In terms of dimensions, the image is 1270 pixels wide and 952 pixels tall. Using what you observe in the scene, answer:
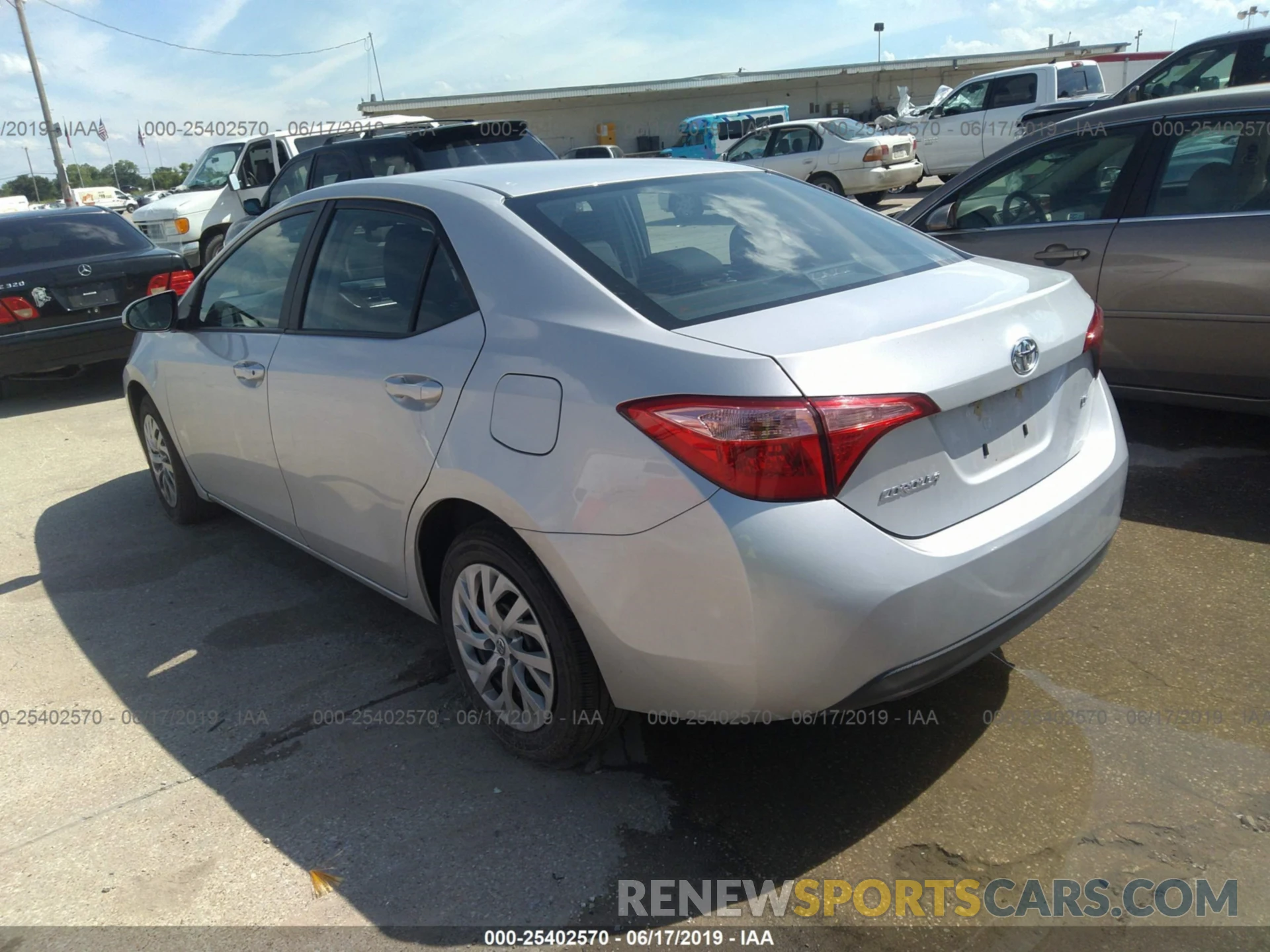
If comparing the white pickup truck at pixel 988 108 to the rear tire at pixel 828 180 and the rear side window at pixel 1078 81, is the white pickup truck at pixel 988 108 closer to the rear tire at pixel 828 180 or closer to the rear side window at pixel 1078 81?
the rear side window at pixel 1078 81

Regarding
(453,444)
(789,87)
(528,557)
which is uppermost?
(789,87)

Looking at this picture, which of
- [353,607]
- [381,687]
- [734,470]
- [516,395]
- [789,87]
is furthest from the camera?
[789,87]

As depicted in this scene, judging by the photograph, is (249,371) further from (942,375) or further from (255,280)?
(942,375)

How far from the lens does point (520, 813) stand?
272 centimetres

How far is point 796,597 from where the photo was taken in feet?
7.09

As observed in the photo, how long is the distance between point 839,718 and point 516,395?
53.5 inches

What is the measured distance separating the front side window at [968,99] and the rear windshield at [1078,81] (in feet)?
4.07

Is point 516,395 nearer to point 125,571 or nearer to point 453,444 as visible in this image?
point 453,444

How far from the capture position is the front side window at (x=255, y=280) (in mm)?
3771

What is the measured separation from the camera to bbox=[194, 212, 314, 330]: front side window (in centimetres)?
377

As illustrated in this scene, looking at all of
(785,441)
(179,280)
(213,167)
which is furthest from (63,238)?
(785,441)

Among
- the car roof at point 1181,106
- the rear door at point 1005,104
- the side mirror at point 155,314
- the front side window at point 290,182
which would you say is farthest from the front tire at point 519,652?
the rear door at point 1005,104

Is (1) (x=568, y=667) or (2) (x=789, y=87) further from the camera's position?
(2) (x=789, y=87)

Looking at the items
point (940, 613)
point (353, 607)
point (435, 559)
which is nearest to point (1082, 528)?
point (940, 613)
